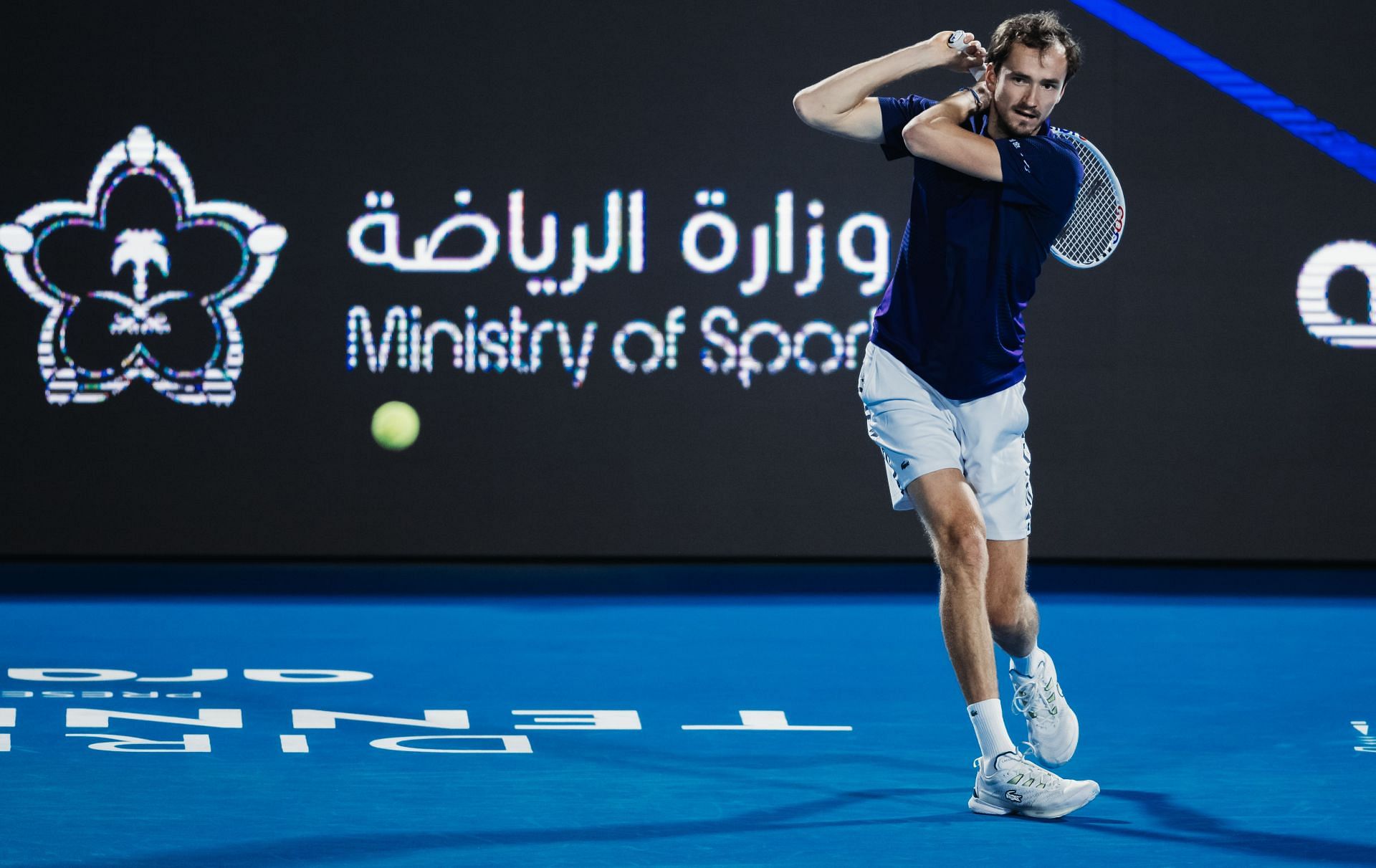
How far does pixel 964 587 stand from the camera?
391 centimetres

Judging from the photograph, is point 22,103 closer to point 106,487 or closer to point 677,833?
point 106,487

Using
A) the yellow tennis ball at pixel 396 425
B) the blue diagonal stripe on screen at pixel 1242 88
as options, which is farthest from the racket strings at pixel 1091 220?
the yellow tennis ball at pixel 396 425

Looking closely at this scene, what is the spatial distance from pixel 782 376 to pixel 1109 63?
1.78 metres

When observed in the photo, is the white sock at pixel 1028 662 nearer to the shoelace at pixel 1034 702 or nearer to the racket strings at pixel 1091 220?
the shoelace at pixel 1034 702

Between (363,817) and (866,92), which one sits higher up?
(866,92)

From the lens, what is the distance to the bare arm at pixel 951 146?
3.94 m

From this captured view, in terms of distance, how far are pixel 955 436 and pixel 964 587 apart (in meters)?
0.37

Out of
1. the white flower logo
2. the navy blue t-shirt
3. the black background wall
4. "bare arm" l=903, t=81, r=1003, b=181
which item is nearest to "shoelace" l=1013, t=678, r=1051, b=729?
the navy blue t-shirt

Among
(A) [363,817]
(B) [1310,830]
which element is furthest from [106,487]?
(B) [1310,830]

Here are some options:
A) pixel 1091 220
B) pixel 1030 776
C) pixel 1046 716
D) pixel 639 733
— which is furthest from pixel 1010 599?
pixel 639 733

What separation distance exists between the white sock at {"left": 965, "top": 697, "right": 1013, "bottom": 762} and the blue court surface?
134 millimetres

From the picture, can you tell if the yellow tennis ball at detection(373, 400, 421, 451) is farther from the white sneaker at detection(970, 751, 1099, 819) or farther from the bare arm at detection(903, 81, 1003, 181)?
the white sneaker at detection(970, 751, 1099, 819)

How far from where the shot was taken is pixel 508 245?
800 centimetres

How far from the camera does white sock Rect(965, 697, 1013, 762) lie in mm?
3840
